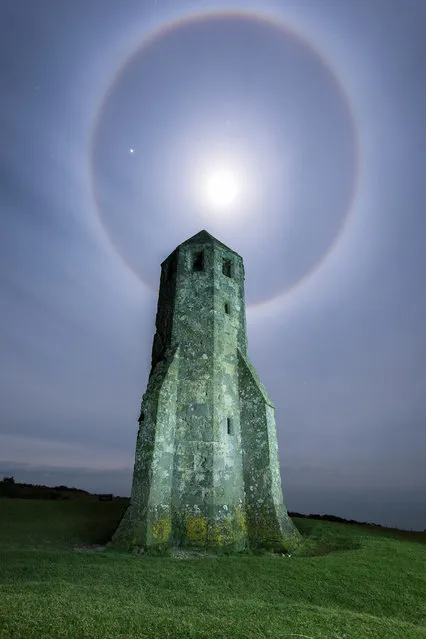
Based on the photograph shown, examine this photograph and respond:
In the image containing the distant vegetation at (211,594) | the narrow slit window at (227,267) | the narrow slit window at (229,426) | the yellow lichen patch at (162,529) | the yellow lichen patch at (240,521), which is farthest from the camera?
the narrow slit window at (227,267)

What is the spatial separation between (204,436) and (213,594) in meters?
7.41

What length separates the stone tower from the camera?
12992 millimetres

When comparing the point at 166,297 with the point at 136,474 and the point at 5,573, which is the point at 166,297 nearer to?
the point at 136,474

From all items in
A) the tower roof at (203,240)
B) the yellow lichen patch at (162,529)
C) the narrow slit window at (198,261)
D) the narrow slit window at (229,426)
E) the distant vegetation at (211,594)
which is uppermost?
the tower roof at (203,240)

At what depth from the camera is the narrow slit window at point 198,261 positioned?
18.9 m

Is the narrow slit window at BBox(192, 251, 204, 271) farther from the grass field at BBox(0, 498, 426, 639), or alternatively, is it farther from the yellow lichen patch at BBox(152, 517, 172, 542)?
the grass field at BBox(0, 498, 426, 639)

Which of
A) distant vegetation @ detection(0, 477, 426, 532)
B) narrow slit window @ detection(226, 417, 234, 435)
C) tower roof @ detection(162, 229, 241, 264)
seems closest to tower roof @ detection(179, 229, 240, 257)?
tower roof @ detection(162, 229, 241, 264)

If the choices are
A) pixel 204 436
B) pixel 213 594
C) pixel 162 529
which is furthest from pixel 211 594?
pixel 204 436

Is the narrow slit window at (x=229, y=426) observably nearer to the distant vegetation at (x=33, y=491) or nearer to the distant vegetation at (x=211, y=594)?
the distant vegetation at (x=211, y=594)

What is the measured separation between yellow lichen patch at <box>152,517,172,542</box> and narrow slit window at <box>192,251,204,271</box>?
11636 mm

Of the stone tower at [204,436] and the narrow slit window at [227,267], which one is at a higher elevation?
the narrow slit window at [227,267]

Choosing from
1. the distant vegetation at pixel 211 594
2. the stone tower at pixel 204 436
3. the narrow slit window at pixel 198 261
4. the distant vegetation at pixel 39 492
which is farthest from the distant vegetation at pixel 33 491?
the narrow slit window at pixel 198 261

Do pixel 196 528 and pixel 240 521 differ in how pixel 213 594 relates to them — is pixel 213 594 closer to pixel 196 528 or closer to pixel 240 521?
pixel 196 528

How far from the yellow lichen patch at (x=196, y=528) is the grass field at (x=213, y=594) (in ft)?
8.75
